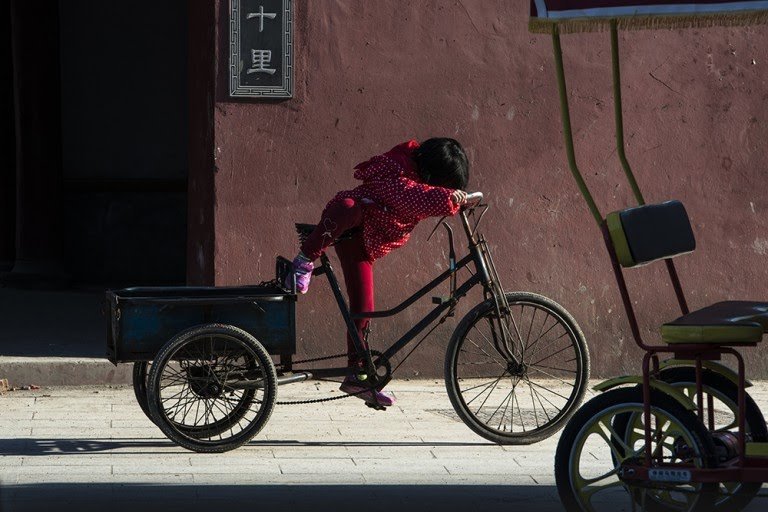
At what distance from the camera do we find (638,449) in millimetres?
5531

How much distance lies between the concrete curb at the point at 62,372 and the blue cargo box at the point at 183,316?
1.96 meters

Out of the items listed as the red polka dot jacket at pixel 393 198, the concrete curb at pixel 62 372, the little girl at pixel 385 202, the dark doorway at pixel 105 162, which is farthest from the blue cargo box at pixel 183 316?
the dark doorway at pixel 105 162

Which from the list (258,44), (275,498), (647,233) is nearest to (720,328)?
(647,233)

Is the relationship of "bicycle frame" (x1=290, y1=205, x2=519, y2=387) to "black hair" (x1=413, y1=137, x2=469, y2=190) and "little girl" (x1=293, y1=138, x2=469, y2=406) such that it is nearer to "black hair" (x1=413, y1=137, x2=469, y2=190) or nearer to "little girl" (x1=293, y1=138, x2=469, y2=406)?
"little girl" (x1=293, y1=138, x2=469, y2=406)

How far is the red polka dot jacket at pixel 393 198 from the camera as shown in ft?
24.0

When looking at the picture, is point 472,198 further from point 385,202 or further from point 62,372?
point 62,372

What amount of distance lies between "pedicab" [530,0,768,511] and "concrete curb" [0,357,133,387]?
13.6 ft

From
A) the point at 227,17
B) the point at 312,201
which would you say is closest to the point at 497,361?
the point at 312,201

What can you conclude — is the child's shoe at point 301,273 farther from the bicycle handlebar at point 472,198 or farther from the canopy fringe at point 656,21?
the canopy fringe at point 656,21

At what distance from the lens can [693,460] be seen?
528 centimetres

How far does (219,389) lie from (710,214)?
13.1 ft

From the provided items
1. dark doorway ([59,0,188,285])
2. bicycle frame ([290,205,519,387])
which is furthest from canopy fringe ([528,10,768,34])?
dark doorway ([59,0,188,285])

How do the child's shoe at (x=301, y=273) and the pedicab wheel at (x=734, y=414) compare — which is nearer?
the pedicab wheel at (x=734, y=414)

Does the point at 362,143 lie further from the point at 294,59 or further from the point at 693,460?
the point at 693,460
